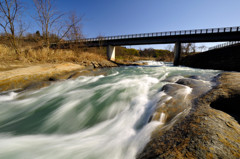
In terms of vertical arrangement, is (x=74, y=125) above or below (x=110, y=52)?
below

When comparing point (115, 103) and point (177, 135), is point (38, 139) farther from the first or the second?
point (177, 135)

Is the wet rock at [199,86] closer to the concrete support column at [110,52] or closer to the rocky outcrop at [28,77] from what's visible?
the rocky outcrop at [28,77]

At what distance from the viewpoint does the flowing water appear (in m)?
1.66

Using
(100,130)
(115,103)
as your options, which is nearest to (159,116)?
(100,130)

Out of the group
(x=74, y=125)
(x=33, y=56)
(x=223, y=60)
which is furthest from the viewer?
(x=223, y=60)

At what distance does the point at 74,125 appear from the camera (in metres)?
2.56

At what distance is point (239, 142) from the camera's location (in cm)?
112

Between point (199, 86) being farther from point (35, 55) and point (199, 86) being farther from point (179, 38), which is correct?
point (179, 38)

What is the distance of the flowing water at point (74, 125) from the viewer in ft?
5.45

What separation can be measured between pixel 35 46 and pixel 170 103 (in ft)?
43.7

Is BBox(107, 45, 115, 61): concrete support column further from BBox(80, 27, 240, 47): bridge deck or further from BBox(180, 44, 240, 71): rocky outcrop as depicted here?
BBox(180, 44, 240, 71): rocky outcrop

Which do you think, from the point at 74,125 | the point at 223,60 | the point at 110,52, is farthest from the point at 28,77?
the point at 110,52

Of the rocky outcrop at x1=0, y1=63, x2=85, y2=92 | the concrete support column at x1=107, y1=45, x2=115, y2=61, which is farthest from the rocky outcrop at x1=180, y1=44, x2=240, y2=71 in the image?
the concrete support column at x1=107, y1=45, x2=115, y2=61

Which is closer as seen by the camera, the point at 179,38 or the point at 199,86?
the point at 199,86
